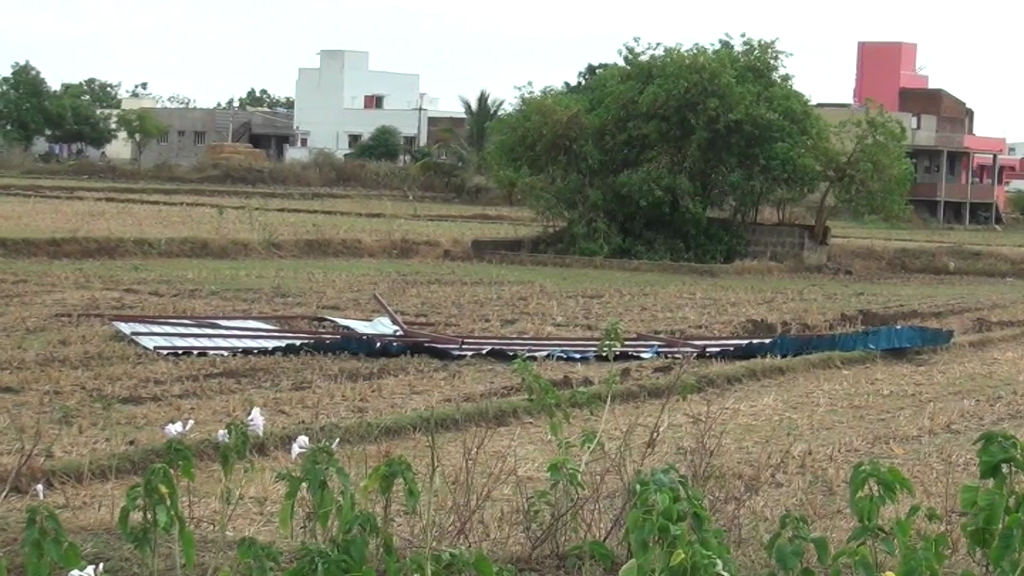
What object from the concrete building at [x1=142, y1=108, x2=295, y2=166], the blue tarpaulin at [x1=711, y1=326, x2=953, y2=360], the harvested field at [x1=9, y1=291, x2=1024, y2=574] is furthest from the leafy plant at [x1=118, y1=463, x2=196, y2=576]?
the concrete building at [x1=142, y1=108, x2=295, y2=166]

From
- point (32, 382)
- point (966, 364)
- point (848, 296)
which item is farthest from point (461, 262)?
point (32, 382)

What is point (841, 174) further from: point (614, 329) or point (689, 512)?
point (689, 512)

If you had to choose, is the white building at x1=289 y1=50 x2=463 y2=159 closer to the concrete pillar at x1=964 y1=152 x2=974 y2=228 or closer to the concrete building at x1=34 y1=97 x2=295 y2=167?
the concrete building at x1=34 y1=97 x2=295 y2=167

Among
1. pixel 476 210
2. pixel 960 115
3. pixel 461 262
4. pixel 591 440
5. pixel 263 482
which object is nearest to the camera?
pixel 591 440

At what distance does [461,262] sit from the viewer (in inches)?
966

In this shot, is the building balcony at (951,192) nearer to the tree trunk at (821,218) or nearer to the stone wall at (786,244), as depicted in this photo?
the tree trunk at (821,218)

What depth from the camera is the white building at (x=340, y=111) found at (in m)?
63.1

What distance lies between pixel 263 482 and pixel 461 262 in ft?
57.9

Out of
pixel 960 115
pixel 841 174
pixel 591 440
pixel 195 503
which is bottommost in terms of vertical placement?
pixel 195 503

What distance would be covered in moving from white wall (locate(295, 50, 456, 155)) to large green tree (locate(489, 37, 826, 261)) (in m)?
36.0

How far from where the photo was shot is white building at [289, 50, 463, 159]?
207 feet

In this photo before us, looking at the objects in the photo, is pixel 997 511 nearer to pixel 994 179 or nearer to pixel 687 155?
pixel 687 155

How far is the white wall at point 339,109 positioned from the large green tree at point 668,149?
3604cm

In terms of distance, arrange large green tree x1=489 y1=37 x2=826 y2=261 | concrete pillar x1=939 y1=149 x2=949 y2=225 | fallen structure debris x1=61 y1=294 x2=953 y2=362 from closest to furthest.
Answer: fallen structure debris x1=61 y1=294 x2=953 y2=362
large green tree x1=489 y1=37 x2=826 y2=261
concrete pillar x1=939 y1=149 x2=949 y2=225
